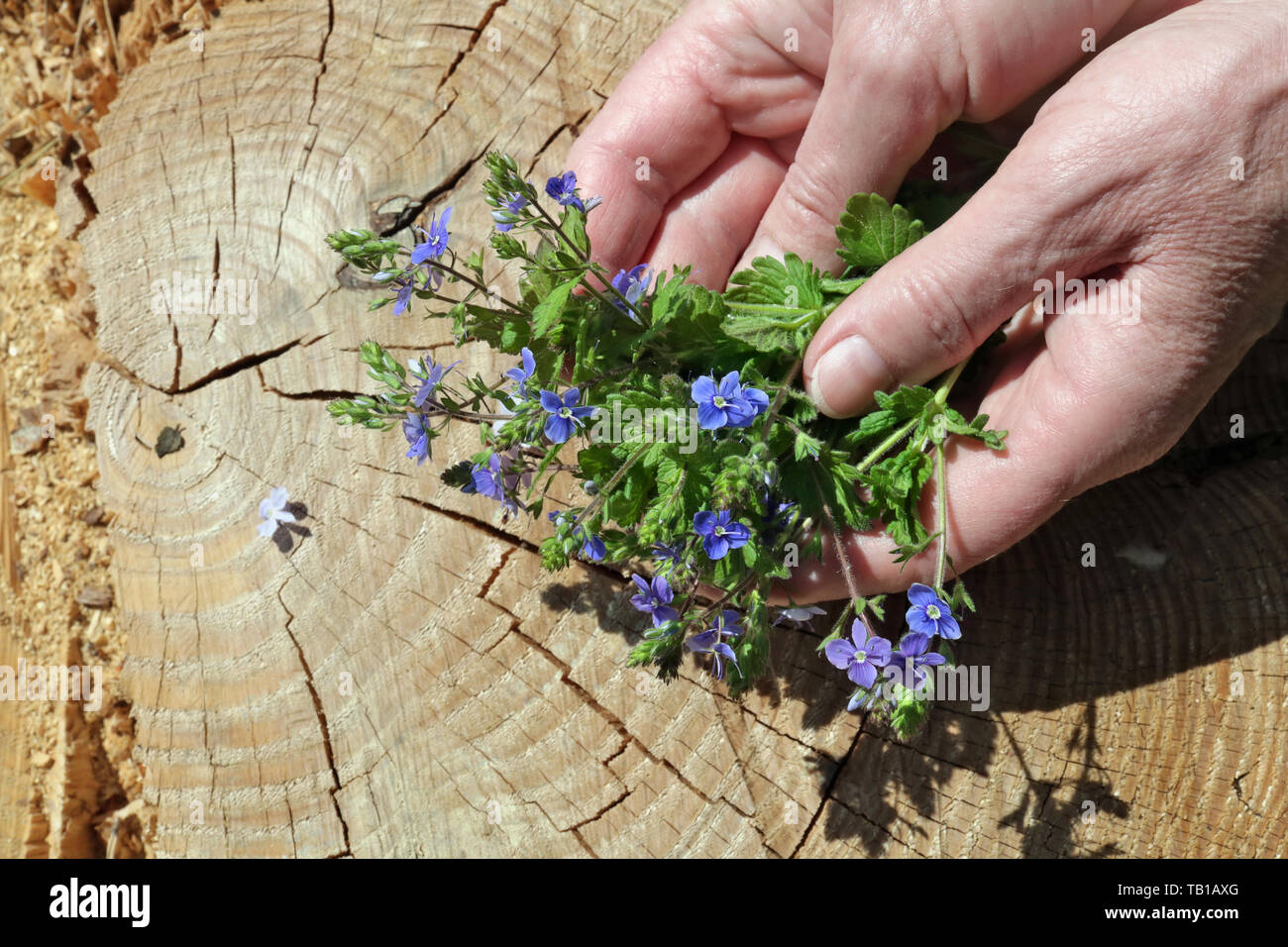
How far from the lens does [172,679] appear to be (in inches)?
127

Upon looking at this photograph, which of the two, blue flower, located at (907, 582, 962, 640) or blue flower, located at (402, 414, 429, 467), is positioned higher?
blue flower, located at (402, 414, 429, 467)

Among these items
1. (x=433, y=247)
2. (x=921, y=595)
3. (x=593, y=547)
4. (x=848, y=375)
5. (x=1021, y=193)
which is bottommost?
(x=921, y=595)

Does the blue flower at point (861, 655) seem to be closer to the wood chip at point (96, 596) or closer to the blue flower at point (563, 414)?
the blue flower at point (563, 414)

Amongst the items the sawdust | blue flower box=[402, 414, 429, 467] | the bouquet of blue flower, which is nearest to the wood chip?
the sawdust

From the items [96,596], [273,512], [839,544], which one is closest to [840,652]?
[839,544]

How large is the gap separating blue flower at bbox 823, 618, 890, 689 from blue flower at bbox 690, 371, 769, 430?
0.59 metres

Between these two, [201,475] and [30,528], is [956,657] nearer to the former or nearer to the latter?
[201,475]

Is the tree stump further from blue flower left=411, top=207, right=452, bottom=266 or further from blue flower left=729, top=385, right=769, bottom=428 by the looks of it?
blue flower left=729, top=385, right=769, bottom=428

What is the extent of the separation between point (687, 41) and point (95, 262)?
2.24 metres

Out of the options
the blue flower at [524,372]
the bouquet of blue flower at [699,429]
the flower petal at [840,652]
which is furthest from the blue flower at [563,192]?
the flower petal at [840,652]

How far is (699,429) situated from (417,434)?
74cm

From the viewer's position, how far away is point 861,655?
2.40 meters

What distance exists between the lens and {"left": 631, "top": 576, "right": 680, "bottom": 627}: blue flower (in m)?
2.55

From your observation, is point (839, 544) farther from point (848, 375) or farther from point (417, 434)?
point (417, 434)
